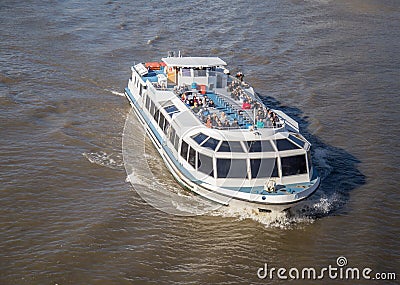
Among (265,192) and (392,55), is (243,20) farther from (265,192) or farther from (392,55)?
(265,192)

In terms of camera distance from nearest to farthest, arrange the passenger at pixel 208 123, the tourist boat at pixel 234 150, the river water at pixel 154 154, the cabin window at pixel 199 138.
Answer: the river water at pixel 154 154, the tourist boat at pixel 234 150, the cabin window at pixel 199 138, the passenger at pixel 208 123

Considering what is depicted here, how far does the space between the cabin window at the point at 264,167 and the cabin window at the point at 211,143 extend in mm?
1552

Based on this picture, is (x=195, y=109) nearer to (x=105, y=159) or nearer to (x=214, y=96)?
(x=214, y=96)

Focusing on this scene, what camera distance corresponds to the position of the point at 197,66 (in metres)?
26.7

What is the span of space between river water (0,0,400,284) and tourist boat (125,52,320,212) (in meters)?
1.38

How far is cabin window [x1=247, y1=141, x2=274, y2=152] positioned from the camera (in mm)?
20625

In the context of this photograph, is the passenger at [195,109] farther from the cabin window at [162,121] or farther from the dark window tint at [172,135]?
the cabin window at [162,121]

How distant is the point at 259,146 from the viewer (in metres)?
20.7

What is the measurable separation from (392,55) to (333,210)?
78.9ft

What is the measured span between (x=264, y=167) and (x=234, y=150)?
1309 mm

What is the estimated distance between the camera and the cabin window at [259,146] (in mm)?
20625

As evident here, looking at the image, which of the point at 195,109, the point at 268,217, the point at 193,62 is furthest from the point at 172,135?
the point at 268,217

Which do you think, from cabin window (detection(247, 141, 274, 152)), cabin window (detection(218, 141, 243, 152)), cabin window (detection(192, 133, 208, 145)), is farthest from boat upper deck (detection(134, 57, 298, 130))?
cabin window (detection(218, 141, 243, 152))

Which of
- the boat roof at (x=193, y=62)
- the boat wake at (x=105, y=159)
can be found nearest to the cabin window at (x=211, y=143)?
the boat wake at (x=105, y=159)
